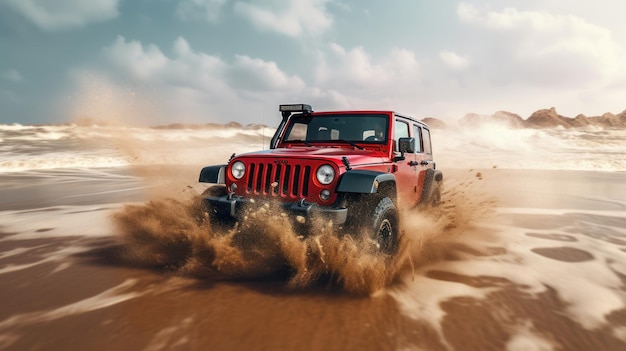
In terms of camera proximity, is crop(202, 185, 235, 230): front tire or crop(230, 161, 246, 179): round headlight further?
crop(230, 161, 246, 179): round headlight

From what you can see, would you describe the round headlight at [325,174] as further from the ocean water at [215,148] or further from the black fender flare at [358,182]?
the ocean water at [215,148]

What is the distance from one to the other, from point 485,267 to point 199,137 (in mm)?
40017

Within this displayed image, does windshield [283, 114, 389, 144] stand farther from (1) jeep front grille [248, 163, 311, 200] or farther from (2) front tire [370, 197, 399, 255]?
(1) jeep front grille [248, 163, 311, 200]

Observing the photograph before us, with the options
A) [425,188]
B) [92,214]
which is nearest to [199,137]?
[92,214]

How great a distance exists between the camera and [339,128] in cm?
465

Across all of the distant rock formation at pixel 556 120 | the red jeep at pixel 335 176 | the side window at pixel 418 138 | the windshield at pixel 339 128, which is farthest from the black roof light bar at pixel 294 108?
the distant rock formation at pixel 556 120

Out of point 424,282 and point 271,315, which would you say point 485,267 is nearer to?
point 424,282

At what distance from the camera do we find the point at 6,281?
3.33 meters

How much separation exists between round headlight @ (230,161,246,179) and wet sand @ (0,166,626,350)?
3.41 ft

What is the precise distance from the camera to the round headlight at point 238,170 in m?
3.77

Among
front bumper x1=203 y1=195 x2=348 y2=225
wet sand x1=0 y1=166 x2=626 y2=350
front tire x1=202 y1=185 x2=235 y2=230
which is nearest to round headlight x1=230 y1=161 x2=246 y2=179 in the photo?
front bumper x1=203 y1=195 x2=348 y2=225

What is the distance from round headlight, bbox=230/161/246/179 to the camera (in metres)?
3.77

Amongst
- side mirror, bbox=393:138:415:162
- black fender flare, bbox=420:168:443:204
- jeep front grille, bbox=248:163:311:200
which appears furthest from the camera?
black fender flare, bbox=420:168:443:204

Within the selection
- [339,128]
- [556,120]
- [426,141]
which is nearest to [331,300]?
[339,128]
